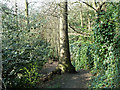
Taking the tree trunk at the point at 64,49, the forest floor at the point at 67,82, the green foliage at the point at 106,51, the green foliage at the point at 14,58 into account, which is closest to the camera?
the green foliage at the point at 106,51

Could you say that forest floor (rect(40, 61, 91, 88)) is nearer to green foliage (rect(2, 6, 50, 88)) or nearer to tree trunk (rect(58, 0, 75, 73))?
tree trunk (rect(58, 0, 75, 73))

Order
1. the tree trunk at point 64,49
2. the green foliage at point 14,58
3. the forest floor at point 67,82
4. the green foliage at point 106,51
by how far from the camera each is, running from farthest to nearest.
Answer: the tree trunk at point 64,49, the forest floor at point 67,82, the green foliage at point 14,58, the green foliage at point 106,51

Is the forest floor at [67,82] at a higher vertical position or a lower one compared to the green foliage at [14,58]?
lower

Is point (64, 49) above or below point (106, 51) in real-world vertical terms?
below

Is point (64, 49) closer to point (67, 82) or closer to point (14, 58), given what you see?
point (67, 82)

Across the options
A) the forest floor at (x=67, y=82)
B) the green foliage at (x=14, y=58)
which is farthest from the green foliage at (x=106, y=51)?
the green foliage at (x=14, y=58)

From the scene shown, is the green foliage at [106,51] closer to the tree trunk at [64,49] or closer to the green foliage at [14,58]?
the tree trunk at [64,49]

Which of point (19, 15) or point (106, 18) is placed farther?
point (19, 15)

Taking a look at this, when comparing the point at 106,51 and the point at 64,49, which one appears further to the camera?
the point at 64,49

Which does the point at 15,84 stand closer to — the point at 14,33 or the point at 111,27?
the point at 14,33

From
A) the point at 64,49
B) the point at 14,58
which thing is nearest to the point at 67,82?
the point at 64,49

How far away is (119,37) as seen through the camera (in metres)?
4.44

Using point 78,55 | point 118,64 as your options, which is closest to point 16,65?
point 118,64

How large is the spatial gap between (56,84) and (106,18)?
3.52 metres
